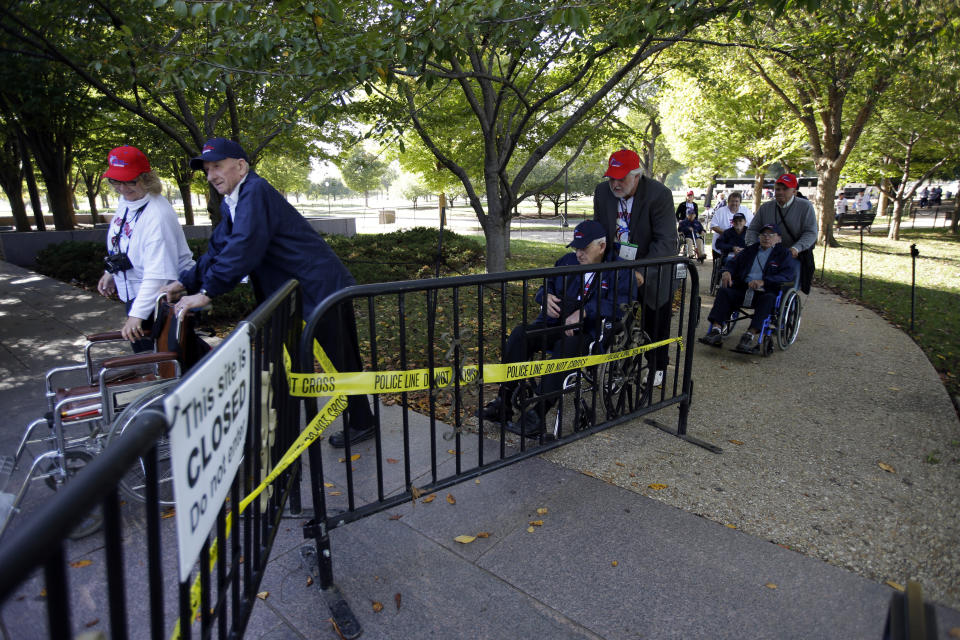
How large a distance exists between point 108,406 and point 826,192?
19.4m

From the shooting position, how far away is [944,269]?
44.1 feet

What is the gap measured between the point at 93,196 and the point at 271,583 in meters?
38.0

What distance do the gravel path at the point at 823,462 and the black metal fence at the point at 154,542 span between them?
7.03 ft

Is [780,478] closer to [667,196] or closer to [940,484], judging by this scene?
[940,484]

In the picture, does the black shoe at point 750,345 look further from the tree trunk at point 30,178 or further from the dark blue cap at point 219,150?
the tree trunk at point 30,178

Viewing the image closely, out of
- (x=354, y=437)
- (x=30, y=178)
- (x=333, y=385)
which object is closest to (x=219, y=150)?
(x=333, y=385)

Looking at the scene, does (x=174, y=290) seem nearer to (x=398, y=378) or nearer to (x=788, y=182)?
(x=398, y=378)

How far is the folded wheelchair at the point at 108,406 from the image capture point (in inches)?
113

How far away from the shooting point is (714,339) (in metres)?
6.72

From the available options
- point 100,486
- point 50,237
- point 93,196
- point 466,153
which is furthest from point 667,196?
point 93,196

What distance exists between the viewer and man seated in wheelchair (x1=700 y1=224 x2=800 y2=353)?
6305mm

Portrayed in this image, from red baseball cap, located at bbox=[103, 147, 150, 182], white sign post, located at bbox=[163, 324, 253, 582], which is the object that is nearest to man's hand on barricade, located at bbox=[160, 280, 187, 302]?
red baseball cap, located at bbox=[103, 147, 150, 182]

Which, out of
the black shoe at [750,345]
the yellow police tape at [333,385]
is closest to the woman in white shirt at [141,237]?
the yellow police tape at [333,385]

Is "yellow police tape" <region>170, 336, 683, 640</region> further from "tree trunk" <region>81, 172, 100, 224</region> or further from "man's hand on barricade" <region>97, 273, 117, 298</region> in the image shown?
"tree trunk" <region>81, 172, 100, 224</region>
